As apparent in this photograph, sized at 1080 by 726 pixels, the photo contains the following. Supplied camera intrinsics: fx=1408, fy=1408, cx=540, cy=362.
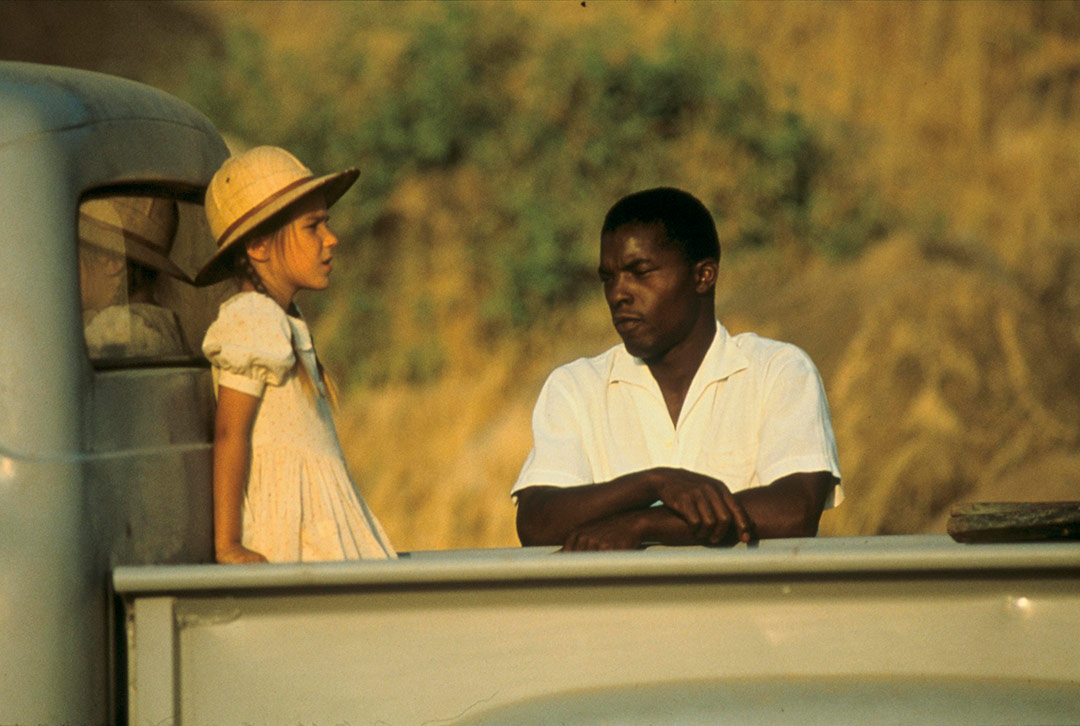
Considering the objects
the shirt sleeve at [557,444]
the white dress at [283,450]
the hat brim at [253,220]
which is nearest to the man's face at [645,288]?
the shirt sleeve at [557,444]

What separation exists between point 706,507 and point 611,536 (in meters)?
0.18

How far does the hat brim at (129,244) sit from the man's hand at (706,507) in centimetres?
103

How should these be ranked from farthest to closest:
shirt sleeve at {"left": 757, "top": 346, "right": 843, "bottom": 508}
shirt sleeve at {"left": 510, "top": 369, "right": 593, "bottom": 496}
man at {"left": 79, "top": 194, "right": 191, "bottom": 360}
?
shirt sleeve at {"left": 510, "top": 369, "right": 593, "bottom": 496}
shirt sleeve at {"left": 757, "top": 346, "right": 843, "bottom": 508}
man at {"left": 79, "top": 194, "right": 191, "bottom": 360}

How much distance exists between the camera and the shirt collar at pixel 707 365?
308cm

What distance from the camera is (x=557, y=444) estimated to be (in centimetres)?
311

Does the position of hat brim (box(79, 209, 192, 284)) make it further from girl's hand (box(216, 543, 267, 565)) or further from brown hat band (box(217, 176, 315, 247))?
girl's hand (box(216, 543, 267, 565))

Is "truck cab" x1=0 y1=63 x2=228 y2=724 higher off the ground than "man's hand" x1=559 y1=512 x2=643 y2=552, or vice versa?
"truck cab" x1=0 y1=63 x2=228 y2=724

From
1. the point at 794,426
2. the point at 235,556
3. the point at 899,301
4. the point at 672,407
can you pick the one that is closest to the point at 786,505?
the point at 794,426

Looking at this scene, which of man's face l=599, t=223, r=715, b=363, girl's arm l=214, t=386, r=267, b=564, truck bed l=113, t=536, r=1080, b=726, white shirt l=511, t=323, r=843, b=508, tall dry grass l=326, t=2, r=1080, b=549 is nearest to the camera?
truck bed l=113, t=536, r=1080, b=726

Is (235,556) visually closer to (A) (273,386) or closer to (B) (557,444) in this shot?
Answer: (A) (273,386)

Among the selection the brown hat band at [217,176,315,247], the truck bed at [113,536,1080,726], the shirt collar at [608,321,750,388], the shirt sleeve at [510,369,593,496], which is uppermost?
the brown hat band at [217,176,315,247]

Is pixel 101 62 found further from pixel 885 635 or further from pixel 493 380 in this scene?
pixel 885 635

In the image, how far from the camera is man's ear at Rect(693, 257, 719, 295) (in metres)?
3.25

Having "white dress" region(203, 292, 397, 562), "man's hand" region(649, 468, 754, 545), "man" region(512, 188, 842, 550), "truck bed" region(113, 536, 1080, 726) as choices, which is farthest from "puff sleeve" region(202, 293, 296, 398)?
"man's hand" region(649, 468, 754, 545)
